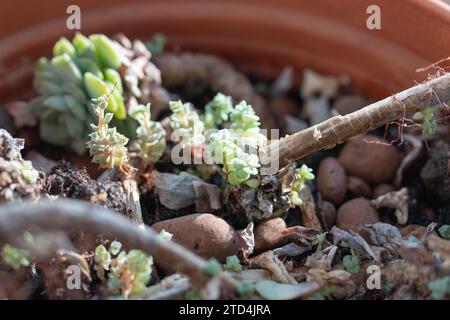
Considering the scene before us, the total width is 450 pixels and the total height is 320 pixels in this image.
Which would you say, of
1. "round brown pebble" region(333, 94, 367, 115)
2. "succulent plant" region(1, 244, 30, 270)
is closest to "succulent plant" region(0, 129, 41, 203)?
"succulent plant" region(1, 244, 30, 270)

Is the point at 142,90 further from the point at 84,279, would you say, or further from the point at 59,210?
the point at 59,210

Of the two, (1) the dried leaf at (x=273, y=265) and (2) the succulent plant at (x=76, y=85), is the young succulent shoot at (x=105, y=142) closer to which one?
(2) the succulent plant at (x=76, y=85)

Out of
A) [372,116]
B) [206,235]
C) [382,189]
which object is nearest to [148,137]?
[206,235]

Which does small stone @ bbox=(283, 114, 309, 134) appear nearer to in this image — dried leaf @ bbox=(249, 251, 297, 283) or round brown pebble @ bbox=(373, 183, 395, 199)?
round brown pebble @ bbox=(373, 183, 395, 199)

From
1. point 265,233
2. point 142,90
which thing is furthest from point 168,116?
point 265,233

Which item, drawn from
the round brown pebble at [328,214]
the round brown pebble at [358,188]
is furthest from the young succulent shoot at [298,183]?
the round brown pebble at [358,188]

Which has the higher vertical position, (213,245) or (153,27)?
(153,27)
